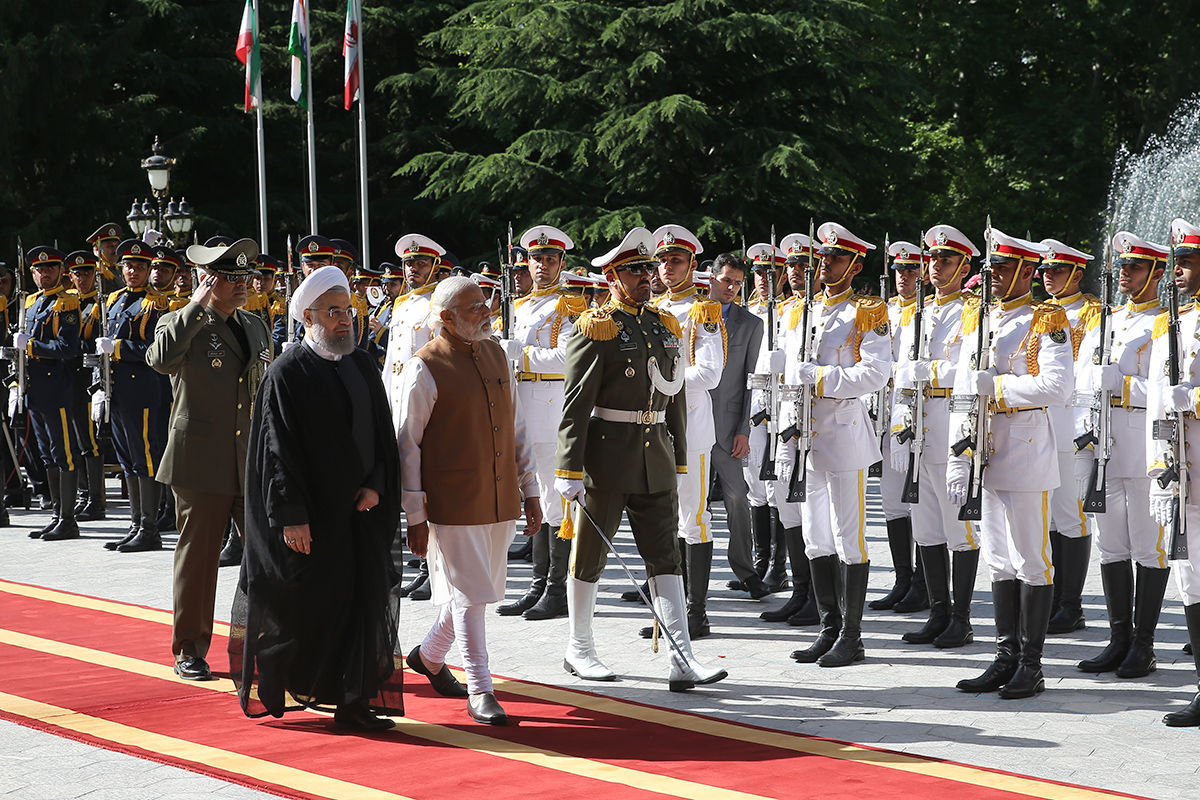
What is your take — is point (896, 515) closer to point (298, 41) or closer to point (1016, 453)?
point (1016, 453)

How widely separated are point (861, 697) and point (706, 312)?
8.21 feet

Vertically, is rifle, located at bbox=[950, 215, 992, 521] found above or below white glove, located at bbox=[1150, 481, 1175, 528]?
above

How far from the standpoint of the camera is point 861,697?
7.07 m

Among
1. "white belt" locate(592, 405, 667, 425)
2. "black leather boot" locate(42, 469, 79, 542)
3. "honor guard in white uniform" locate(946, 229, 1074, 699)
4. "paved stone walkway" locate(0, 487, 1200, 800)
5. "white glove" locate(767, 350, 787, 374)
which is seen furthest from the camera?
"black leather boot" locate(42, 469, 79, 542)

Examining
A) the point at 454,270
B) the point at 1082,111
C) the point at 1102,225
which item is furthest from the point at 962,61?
the point at 454,270

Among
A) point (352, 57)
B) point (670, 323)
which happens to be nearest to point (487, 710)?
point (670, 323)

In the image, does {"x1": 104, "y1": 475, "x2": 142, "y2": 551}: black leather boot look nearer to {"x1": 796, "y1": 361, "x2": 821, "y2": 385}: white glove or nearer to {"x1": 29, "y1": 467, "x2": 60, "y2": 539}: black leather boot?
{"x1": 29, "y1": 467, "x2": 60, "y2": 539}: black leather boot

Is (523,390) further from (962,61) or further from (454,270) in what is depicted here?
(962,61)

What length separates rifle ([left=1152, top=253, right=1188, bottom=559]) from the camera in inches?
261

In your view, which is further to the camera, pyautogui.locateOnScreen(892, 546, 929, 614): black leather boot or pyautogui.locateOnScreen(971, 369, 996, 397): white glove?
pyautogui.locateOnScreen(892, 546, 929, 614): black leather boot

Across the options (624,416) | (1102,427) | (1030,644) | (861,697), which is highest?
(624,416)

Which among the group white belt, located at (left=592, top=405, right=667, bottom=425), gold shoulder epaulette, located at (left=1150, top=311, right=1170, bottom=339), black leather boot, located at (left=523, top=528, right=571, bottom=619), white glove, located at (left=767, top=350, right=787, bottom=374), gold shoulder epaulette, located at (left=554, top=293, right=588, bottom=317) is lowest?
black leather boot, located at (left=523, top=528, right=571, bottom=619)

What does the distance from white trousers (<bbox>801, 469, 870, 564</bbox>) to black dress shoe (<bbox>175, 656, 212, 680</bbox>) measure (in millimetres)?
3162

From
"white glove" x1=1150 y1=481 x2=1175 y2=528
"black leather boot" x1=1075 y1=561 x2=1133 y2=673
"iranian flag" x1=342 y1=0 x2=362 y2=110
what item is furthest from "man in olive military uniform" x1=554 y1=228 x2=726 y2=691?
"iranian flag" x1=342 y1=0 x2=362 y2=110
